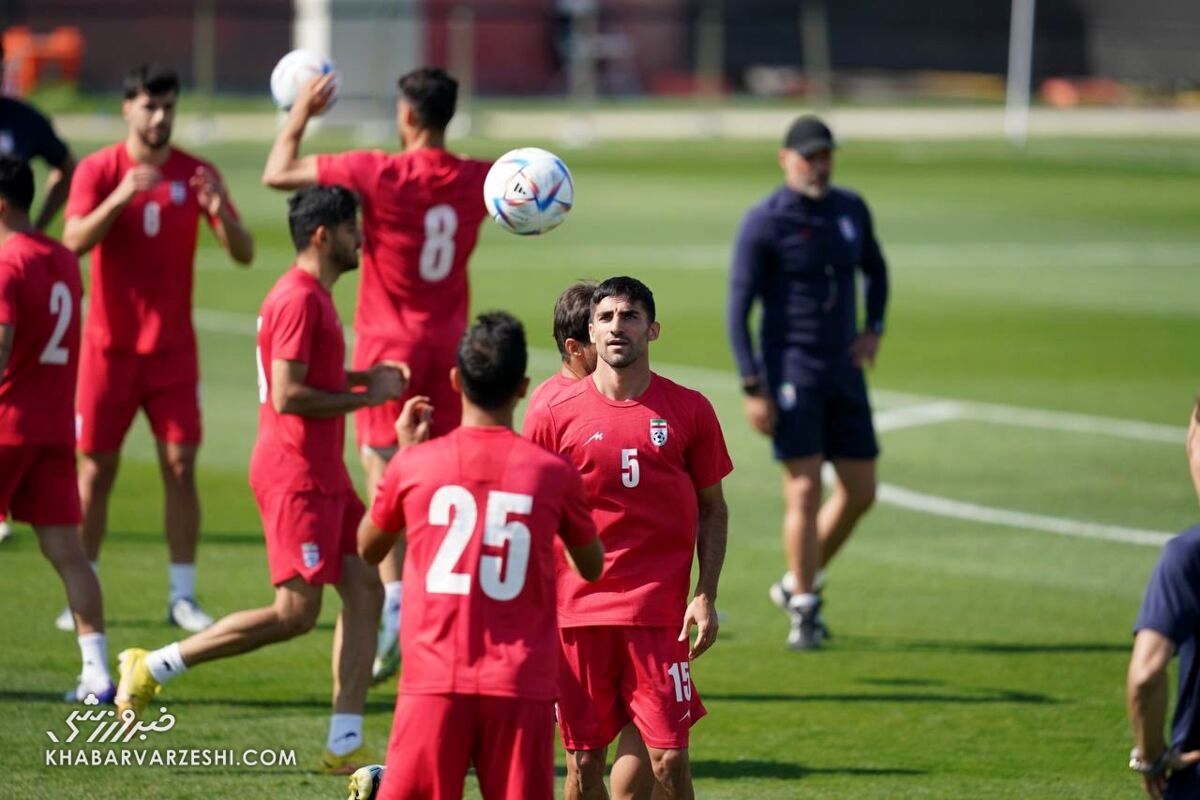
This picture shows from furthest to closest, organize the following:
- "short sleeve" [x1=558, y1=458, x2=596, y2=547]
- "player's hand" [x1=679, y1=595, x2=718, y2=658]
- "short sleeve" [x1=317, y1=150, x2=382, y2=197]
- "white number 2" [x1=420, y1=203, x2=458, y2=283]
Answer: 1. "white number 2" [x1=420, y1=203, x2=458, y2=283]
2. "short sleeve" [x1=317, y1=150, x2=382, y2=197]
3. "player's hand" [x1=679, y1=595, x2=718, y2=658]
4. "short sleeve" [x1=558, y1=458, x2=596, y2=547]

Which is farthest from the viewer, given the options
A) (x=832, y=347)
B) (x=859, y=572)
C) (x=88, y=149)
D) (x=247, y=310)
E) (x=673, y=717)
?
(x=88, y=149)

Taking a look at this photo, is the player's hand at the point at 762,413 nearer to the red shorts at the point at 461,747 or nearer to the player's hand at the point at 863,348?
the player's hand at the point at 863,348

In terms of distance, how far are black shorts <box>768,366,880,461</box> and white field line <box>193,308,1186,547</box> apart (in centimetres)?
285

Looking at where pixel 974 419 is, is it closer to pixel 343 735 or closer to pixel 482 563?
pixel 343 735

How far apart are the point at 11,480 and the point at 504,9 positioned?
46.6 metres

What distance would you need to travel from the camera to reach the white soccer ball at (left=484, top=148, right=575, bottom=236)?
8.77m

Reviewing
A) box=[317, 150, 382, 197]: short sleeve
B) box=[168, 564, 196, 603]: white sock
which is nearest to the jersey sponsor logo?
box=[317, 150, 382, 197]: short sleeve

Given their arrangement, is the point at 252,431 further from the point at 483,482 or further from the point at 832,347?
the point at 483,482

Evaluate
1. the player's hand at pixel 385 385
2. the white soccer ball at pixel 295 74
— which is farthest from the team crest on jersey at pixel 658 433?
the white soccer ball at pixel 295 74

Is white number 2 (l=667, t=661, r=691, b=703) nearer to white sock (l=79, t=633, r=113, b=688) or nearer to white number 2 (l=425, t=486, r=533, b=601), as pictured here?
white number 2 (l=425, t=486, r=533, b=601)

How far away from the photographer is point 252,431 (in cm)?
1611

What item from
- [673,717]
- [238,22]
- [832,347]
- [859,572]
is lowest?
[859,572]

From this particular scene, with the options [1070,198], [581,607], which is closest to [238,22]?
[1070,198]

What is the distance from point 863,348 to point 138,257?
4.31 m
